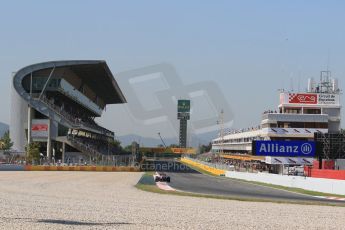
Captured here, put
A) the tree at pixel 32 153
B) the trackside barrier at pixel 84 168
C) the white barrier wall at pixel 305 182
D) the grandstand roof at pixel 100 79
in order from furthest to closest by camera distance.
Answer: the grandstand roof at pixel 100 79 < the tree at pixel 32 153 < the trackside barrier at pixel 84 168 < the white barrier wall at pixel 305 182

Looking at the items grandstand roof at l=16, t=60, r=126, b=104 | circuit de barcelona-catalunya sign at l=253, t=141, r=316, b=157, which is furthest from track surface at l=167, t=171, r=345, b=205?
grandstand roof at l=16, t=60, r=126, b=104

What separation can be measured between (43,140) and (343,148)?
51.0 meters

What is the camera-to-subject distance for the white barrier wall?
1563 inches

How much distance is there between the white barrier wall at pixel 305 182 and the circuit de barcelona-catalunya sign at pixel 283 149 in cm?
276

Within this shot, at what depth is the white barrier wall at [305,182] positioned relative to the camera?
3969 centimetres

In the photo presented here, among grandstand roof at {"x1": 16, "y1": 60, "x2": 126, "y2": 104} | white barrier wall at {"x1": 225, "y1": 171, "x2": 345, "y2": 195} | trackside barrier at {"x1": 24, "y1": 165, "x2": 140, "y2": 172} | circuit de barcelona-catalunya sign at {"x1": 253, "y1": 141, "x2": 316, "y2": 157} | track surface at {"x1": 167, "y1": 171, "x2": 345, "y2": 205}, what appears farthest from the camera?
grandstand roof at {"x1": 16, "y1": 60, "x2": 126, "y2": 104}

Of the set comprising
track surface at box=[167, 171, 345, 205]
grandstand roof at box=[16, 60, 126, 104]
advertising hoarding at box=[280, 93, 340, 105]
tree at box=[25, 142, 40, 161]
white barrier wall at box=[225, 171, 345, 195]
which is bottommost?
track surface at box=[167, 171, 345, 205]

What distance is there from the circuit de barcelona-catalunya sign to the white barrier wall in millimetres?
2755

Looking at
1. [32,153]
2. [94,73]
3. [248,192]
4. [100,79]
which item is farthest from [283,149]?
[100,79]

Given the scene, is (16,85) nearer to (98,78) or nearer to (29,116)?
(29,116)

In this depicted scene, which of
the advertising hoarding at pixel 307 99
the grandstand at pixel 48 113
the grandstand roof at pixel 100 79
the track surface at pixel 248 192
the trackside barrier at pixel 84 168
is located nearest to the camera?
the track surface at pixel 248 192

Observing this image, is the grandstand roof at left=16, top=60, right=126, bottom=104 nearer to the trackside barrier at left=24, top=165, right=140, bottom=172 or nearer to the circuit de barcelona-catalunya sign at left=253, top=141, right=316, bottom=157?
the trackside barrier at left=24, top=165, right=140, bottom=172

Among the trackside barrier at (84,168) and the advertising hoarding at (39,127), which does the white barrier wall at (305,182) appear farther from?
A: the advertising hoarding at (39,127)

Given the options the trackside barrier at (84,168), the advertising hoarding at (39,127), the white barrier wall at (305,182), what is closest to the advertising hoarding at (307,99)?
the trackside barrier at (84,168)
